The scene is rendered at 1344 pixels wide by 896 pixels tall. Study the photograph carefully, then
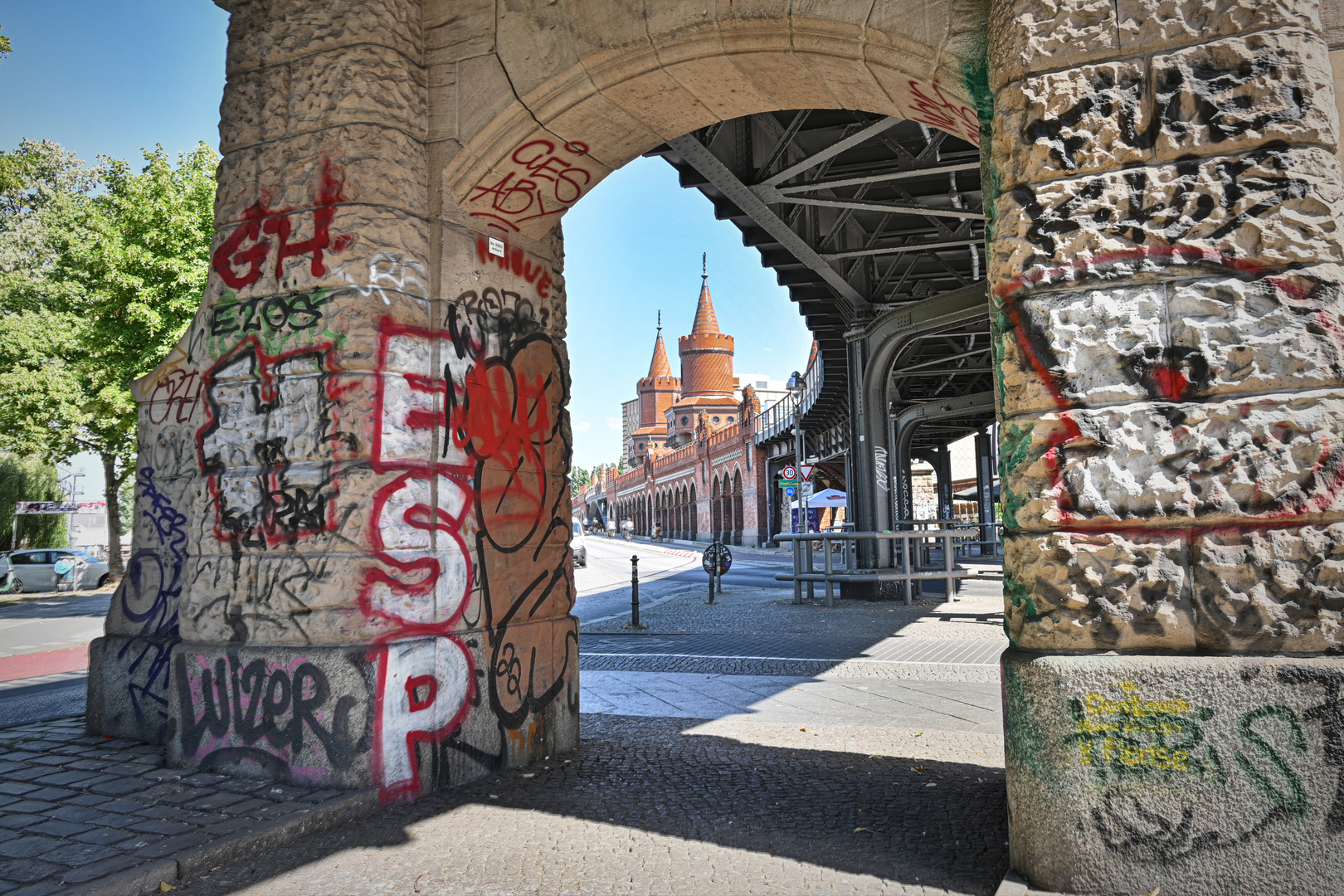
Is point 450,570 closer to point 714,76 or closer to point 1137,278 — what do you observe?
point 714,76

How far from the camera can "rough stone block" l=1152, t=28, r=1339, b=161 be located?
286 cm

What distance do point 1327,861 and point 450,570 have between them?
3682 millimetres

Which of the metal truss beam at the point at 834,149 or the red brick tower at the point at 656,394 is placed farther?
the red brick tower at the point at 656,394

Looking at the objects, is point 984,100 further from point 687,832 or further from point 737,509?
point 737,509

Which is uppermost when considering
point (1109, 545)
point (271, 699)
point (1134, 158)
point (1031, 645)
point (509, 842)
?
point (1134, 158)

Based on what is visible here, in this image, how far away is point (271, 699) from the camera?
413 cm

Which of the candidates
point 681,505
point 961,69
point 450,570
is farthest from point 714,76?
point 681,505

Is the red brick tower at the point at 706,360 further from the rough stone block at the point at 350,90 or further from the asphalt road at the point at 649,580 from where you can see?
the rough stone block at the point at 350,90

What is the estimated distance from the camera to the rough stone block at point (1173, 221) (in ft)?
9.26

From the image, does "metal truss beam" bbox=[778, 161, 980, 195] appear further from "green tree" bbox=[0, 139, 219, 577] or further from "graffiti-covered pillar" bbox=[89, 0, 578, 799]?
"green tree" bbox=[0, 139, 219, 577]

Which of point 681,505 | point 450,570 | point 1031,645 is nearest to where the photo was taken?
point 1031,645

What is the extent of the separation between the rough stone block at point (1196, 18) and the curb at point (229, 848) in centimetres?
434

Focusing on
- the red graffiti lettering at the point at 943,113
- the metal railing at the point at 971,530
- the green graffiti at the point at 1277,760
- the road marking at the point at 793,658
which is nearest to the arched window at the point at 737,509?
the metal railing at the point at 971,530

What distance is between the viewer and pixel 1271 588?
2.74 metres
